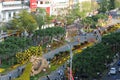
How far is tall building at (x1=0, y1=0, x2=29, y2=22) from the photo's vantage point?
84.2 metres

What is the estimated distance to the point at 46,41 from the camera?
7450cm

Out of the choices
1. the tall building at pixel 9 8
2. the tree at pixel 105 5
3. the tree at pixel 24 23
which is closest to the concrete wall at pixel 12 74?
the tree at pixel 24 23

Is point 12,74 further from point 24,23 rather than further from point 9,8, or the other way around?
point 9,8

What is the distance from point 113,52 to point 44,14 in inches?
1301

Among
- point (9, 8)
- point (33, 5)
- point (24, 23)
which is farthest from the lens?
point (33, 5)

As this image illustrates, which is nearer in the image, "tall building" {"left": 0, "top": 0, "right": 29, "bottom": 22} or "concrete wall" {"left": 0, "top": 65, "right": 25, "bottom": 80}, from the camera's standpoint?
"concrete wall" {"left": 0, "top": 65, "right": 25, "bottom": 80}

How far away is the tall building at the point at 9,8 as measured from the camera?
8425 cm

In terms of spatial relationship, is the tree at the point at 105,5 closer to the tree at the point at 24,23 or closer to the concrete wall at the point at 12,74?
the tree at the point at 24,23

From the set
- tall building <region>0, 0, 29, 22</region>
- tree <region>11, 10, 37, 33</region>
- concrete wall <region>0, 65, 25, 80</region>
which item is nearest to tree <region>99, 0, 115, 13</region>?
tall building <region>0, 0, 29, 22</region>

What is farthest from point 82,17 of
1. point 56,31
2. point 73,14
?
point 56,31

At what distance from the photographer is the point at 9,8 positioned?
3406 inches

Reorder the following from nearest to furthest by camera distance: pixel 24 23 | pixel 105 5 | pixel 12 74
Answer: pixel 12 74 → pixel 24 23 → pixel 105 5

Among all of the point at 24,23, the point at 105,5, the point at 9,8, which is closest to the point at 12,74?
the point at 24,23

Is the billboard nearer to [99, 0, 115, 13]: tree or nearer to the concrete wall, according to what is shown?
[99, 0, 115, 13]: tree
